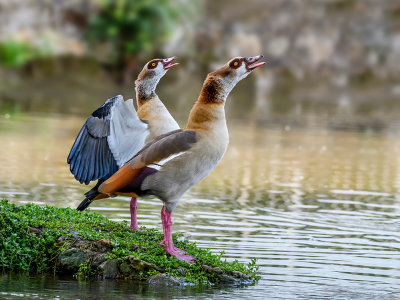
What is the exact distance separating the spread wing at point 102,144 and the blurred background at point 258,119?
4.58 ft

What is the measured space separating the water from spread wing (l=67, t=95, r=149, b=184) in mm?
1406

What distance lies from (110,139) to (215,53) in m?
36.1

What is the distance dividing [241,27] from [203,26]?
2.02 meters

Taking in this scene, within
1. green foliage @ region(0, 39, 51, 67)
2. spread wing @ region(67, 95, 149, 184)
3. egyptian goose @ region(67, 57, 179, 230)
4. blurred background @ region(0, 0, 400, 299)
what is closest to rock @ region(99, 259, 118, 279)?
blurred background @ region(0, 0, 400, 299)

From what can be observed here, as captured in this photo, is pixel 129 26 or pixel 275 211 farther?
pixel 129 26

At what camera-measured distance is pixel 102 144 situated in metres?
9.69

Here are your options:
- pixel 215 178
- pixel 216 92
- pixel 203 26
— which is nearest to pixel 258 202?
pixel 215 178

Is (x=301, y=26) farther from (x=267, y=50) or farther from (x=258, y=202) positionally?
(x=258, y=202)

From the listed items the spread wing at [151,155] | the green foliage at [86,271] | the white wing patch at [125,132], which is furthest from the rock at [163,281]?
the white wing patch at [125,132]

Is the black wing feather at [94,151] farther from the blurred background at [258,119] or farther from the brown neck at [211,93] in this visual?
the blurred background at [258,119]

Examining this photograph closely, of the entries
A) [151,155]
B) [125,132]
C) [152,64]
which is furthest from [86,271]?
[152,64]

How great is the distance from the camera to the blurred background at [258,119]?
990 cm

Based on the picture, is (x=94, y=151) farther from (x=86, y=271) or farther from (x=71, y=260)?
(x=86, y=271)

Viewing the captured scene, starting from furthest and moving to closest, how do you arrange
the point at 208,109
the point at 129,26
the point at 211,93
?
the point at 129,26, the point at 211,93, the point at 208,109
